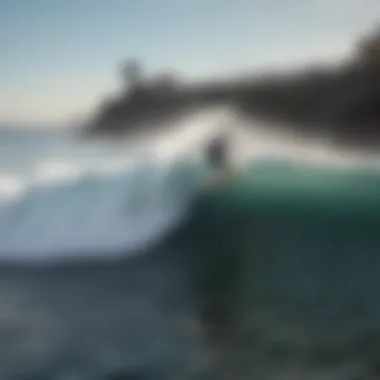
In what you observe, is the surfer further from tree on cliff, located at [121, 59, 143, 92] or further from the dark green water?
tree on cliff, located at [121, 59, 143, 92]

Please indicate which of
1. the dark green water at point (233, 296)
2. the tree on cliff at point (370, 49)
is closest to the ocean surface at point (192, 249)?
the dark green water at point (233, 296)

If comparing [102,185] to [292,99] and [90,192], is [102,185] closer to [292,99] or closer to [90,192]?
[90,192]

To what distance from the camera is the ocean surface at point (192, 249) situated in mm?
1135

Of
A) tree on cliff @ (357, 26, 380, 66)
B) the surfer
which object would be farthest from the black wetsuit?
tree on cliff @ (357, 26, 380, 66)

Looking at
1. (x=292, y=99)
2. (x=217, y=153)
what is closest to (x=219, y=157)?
(x=217, y=153)

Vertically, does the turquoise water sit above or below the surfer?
below

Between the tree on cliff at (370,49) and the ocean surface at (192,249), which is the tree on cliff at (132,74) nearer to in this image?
the ocean surface at (192,249)

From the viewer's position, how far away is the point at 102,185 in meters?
1.16

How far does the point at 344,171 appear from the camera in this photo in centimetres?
116

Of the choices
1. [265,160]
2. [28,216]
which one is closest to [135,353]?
[28,216]

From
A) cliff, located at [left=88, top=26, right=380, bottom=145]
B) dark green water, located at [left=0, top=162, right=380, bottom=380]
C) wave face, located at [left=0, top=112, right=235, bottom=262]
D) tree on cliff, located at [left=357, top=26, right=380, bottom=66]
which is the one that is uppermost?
tree on cliff, located at [left=357, top=26, right=380, bottom=66]

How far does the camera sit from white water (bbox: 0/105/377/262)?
115cm

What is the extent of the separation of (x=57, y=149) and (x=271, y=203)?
1.31ft

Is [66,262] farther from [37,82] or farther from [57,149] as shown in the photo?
A: [37,82]
